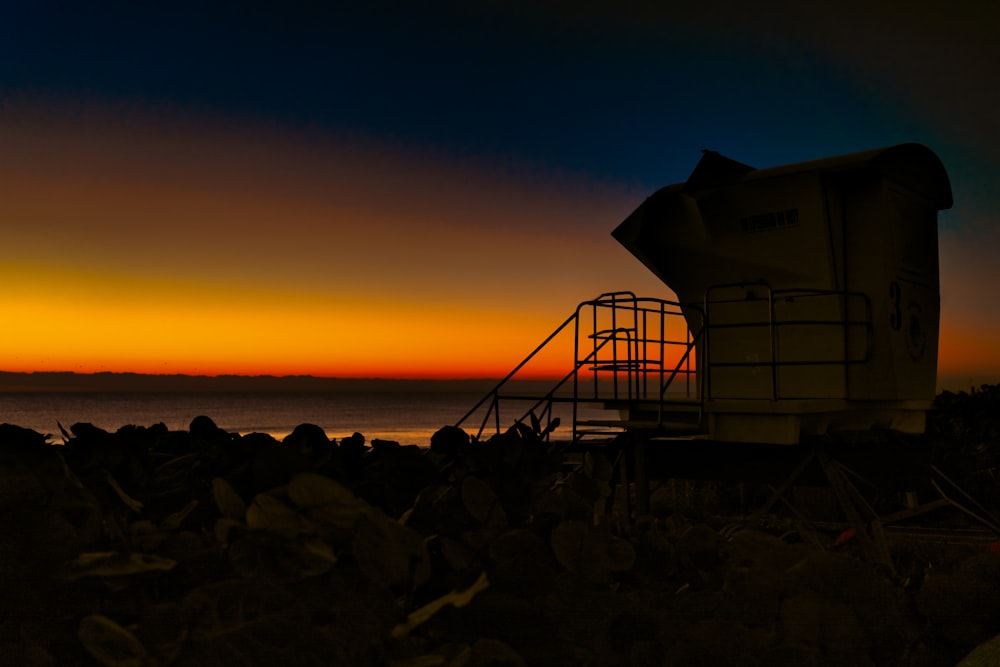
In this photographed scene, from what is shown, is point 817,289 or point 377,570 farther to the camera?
point 817,289

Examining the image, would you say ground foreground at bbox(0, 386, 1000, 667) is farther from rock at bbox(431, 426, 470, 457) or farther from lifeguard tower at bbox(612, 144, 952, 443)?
lifeguard tower at bbox(612, 144, 952, 443)

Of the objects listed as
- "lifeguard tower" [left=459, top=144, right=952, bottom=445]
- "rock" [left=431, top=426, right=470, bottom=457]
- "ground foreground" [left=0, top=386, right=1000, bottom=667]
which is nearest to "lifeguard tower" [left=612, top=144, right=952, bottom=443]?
"lifeguard tower" [left=459, top=144, right=952, bottom=445]

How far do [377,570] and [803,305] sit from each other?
10307 mm

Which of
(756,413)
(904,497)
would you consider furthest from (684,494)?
(756,413)

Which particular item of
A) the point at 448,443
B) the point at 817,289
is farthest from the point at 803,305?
the point at 448,443

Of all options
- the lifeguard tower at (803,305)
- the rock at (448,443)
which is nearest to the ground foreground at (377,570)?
the rock at (448,443)

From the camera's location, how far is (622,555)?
1.74m

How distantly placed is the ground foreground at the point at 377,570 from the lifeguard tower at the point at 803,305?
7.66 metres

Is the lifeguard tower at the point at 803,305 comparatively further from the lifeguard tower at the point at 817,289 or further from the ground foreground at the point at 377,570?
the ground foreground at the point at 377,570

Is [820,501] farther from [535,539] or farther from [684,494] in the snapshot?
[535,539]

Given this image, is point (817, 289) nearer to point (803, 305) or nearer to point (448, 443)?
point (803, 305)

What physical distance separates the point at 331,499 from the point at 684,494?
745 inches

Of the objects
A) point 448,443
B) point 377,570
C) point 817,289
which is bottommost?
point 377,570

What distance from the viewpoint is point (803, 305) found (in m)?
10.9
